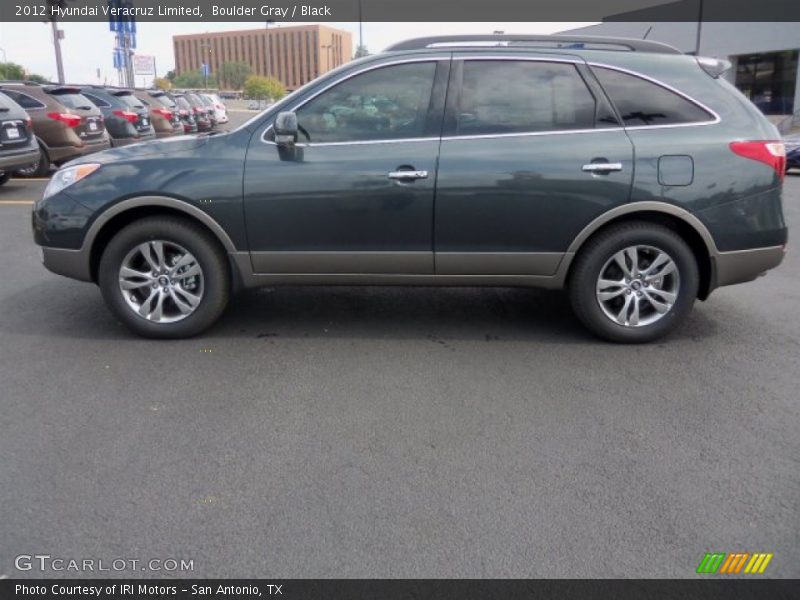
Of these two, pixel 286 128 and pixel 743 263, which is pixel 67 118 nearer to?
pixel 286 128

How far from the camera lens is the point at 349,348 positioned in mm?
4805

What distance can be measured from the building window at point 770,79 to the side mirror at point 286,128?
124 feet

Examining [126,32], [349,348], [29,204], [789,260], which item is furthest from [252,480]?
[126,32]

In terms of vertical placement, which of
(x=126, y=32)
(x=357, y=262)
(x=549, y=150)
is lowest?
(x=357, y=262)

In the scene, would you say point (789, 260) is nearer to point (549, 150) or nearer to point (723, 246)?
point (723, 246)

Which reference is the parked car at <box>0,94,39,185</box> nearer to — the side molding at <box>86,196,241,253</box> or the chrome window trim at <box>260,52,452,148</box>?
the side molding at <box>86,196,241,253</box>

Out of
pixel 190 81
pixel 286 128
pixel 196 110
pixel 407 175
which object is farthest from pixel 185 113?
pixel 190 81

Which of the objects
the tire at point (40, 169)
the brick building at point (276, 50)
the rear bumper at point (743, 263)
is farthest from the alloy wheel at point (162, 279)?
the brick building at point (276, 50)

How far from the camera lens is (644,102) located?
4.70m

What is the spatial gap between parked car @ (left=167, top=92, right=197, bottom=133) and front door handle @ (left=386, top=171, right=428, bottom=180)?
19999mm

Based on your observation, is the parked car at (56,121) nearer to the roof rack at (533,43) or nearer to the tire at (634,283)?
the roof rack at (533,43)

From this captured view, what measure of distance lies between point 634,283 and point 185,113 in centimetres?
2245

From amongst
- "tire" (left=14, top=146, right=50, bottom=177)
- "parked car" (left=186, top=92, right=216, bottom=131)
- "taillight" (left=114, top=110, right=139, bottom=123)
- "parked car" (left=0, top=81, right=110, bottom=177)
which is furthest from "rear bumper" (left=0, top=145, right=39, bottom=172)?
"parked car" (left=186, top=92, right=216, bottom=131)

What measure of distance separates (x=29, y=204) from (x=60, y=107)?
123 inches
